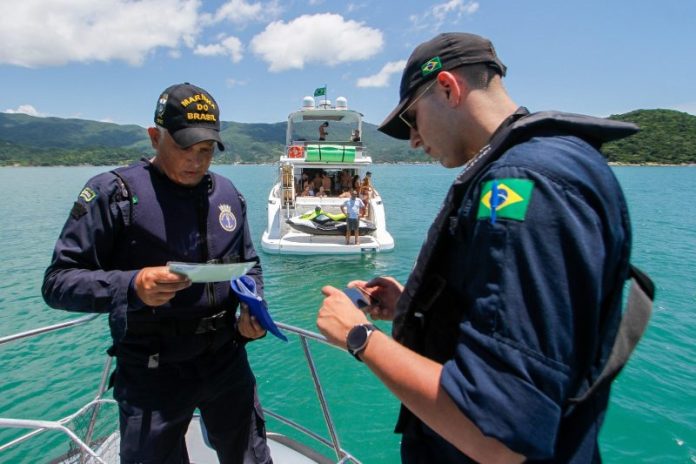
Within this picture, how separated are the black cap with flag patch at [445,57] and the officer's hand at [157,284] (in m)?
1.14

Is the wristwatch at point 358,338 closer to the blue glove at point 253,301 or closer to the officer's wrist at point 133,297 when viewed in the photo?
the blue glove at point 253,301

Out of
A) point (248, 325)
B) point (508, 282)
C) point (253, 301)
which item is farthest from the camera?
point (248, 325)

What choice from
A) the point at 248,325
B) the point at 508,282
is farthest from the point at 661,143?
the point at 508,282

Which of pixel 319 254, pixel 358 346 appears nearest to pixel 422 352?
pixel 358 346

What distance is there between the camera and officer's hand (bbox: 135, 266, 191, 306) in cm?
163

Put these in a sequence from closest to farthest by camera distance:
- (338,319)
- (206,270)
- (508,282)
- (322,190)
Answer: (508,282), (338,319), (206,270), (322,190)

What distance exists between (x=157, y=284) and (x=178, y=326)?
1.54 feet

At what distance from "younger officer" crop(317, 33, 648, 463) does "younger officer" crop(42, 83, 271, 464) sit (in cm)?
107

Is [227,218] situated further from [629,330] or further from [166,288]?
[629,330]

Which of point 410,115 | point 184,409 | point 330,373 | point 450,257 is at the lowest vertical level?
point 330,373

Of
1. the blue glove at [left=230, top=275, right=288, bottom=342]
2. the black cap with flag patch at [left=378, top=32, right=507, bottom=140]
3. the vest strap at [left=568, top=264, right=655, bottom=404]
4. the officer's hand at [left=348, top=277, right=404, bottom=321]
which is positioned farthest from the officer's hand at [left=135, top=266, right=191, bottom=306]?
the vest strap at [left=568, top=264, right=655, bottom=404]

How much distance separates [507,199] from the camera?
847 mm

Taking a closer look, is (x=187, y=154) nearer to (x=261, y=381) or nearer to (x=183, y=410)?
(x=183, y=410)

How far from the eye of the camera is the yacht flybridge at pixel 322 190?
13.1 m
